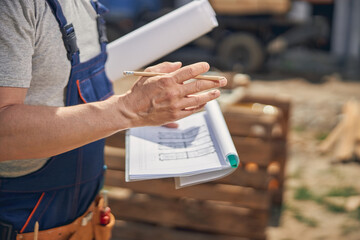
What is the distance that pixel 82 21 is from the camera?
1.44 metres

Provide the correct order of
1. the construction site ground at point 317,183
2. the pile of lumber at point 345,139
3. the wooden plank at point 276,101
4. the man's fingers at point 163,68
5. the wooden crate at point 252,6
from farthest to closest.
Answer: the wooden crate at point 252,6 < the pile of lumber at point 345,139 < the wooden plank at point 276,101 < the construction site ground at point 317,183 < the man's fingers at point 163,68

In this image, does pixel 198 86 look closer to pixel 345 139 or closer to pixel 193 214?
pixel 193 214

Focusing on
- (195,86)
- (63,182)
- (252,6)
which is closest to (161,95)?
(195,86)

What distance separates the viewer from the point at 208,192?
3324mm

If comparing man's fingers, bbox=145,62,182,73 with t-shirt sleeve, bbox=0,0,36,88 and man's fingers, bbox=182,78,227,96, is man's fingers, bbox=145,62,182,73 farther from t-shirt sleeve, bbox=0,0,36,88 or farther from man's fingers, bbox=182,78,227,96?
t-shirt sleeve, bbox=0,0,36,88

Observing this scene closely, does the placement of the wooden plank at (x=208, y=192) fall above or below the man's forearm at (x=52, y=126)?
below

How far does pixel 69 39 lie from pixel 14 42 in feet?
0.68

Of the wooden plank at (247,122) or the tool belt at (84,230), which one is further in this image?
the wooden plank at (247,122)

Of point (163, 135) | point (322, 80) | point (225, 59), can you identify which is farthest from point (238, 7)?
point (163, 135)

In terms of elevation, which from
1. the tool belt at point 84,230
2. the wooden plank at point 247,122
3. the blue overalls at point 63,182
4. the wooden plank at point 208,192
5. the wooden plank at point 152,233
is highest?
the blue overalls at point 63,182

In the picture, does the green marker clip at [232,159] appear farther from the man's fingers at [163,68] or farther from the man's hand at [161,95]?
the man's fingers at [163,68]

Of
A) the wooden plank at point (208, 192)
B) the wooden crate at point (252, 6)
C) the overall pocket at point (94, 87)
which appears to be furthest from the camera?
the wooden crate at point (252, 6)

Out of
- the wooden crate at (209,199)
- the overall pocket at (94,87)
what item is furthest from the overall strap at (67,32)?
the wooden crate at (209,199)

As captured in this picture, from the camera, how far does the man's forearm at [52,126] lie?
43.2 inches
